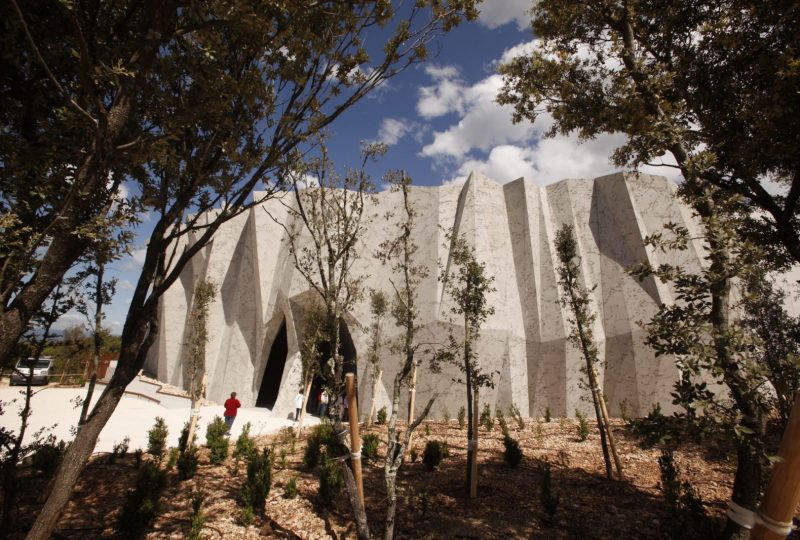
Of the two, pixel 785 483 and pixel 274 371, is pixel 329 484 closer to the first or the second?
pixel 785 483

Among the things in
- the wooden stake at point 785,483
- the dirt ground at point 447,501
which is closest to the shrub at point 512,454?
the dirt ground at point 447,501

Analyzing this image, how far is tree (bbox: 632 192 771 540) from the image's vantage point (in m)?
3.55

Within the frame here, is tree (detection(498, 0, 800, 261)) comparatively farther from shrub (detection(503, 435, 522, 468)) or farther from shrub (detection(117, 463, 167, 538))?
shrub (detection(117, 463, 167, 538))

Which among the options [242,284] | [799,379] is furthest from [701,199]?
[242,284]

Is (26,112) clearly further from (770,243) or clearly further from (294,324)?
(294,324)

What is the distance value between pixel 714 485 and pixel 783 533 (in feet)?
28.6

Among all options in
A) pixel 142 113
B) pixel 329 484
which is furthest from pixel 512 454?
A: pixel 142 113

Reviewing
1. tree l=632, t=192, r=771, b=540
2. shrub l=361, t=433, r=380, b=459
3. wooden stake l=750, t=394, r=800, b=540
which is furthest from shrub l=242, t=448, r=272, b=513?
wooden stake l=750, t=394, r=800, b=540

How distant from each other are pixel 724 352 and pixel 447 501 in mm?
6114

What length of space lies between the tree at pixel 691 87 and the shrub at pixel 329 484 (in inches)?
314

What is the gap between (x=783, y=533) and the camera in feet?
5.75

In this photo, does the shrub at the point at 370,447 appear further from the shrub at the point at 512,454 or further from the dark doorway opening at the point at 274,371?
the dark doorway opening at the point at 274,371

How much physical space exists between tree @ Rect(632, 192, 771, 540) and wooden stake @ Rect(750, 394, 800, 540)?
1660 millimetres

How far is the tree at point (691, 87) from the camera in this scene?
17.6ft
